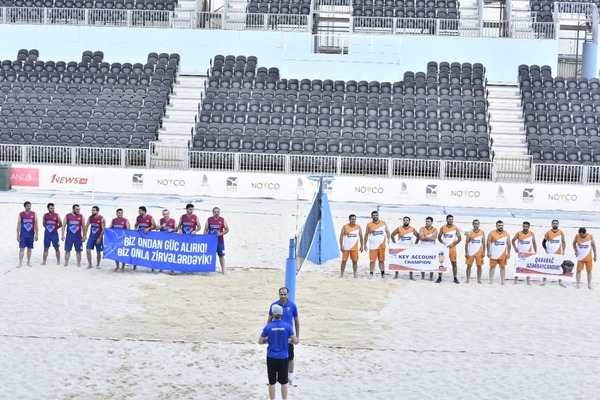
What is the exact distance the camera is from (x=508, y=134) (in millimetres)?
36906

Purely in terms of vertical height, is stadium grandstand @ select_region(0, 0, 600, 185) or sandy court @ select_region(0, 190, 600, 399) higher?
stadium grandstand @ select_region(0, 0, 600, 185)

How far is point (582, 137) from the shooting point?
35.2 metres

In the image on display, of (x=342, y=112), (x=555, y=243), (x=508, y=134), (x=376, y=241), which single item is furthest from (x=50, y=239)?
(x=508, y=134)

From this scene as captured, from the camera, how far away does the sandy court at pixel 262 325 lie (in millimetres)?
13172

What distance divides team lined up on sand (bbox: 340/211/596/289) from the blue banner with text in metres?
2.82

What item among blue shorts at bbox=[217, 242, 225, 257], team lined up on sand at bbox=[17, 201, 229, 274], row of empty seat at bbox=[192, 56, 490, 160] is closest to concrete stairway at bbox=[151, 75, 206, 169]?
row of empty seat at bbox=[192, 56, 490, 160]

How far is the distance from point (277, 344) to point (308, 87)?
89.8ft

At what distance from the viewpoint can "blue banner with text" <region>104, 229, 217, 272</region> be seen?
20.1m

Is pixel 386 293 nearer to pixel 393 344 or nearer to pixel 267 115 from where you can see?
pixel 393 344

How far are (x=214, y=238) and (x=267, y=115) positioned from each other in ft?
55.6

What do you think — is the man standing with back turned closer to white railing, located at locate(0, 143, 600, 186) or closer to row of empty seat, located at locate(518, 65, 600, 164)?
white railing, located at locate(0, 143, 600, 186)

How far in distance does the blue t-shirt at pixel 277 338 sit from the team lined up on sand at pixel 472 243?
833cm

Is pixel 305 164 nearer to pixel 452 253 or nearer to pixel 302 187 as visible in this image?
pixel 302 187

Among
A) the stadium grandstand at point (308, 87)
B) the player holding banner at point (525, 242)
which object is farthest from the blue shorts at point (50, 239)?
the stadium grandstand at point (308, 87)
